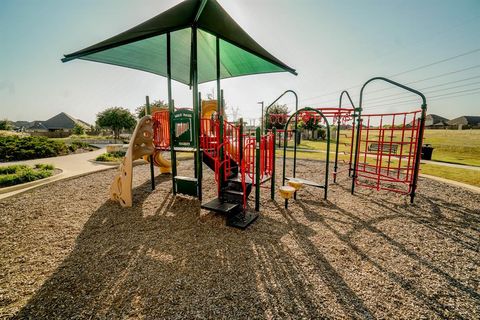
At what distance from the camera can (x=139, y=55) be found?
20.0 ft

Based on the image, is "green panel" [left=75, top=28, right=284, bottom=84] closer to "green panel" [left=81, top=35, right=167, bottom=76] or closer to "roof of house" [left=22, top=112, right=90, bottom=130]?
"green panel" [left=81, top=35, right=167, bottom=76]

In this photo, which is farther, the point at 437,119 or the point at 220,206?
the point at 437,119

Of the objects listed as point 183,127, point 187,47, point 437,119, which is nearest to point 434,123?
point 437,119

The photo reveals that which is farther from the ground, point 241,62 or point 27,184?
point 241,62

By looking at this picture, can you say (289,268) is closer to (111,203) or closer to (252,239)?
(252,239)

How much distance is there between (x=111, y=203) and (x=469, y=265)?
6805 millimetres

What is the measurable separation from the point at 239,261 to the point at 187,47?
6.12m

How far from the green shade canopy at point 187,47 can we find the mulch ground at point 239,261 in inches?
140

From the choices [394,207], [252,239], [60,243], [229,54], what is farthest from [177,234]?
[229,54]

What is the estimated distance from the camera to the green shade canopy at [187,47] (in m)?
4.11

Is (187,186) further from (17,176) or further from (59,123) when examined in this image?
(59,123)

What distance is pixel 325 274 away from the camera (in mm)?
2736

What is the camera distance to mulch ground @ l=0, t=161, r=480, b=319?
224cm

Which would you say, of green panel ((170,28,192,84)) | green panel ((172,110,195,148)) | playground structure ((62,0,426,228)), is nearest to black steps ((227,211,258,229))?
playground structure ((62,0,426,228))
